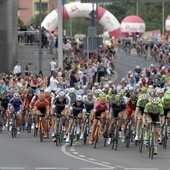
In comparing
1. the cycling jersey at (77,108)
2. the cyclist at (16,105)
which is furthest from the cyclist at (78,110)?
the cyclist at (16,105)

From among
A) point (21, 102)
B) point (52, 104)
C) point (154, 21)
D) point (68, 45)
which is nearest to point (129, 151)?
point (52, 104)

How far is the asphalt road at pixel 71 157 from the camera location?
23.8 meters

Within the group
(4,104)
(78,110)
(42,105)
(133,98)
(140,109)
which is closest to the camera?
(140,109)

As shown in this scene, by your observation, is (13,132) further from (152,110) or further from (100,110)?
(152,110)

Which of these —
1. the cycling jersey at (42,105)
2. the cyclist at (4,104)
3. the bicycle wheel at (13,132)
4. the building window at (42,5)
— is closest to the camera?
the cycling jersey at (42,105)

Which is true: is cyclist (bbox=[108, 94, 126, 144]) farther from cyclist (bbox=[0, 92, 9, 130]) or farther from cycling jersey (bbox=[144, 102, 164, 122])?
cyclist (bbox=[0, 92, 9, 130])

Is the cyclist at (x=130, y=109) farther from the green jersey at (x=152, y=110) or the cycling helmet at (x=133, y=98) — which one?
the green jersey at (x=152, y=110)

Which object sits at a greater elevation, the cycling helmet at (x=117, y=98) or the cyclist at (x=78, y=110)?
the cycling helmet at (x=117, y=98)

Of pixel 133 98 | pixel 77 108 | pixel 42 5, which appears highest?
pixel 42 5

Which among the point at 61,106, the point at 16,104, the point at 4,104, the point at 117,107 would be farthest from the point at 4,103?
the point at 117,107

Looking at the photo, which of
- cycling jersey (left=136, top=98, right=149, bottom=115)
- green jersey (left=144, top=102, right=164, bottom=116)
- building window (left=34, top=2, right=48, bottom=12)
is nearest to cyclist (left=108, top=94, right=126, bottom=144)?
cycling jersey (left=136, top=98, right=149, bottom=115)

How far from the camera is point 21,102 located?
3266 cm

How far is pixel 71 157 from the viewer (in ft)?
85.6

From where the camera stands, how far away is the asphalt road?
23.8 meters
